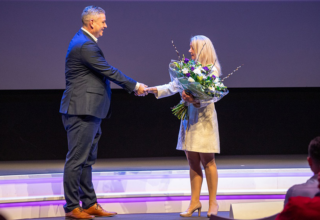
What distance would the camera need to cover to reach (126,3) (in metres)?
4.92

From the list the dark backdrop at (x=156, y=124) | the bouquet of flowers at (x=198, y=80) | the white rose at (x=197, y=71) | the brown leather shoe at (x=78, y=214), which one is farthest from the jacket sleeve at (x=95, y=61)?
the dark backdrop at (x=156, y=124)

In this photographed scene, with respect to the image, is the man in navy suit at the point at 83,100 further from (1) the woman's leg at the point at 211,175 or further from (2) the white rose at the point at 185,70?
(1) the woman's leg at the point at 211,175

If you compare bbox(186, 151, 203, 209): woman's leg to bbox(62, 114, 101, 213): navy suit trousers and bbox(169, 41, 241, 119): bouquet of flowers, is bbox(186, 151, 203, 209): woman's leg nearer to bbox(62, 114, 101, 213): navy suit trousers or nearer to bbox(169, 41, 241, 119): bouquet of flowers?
bbox(169, 41, 241, 119): bouquet of flowers

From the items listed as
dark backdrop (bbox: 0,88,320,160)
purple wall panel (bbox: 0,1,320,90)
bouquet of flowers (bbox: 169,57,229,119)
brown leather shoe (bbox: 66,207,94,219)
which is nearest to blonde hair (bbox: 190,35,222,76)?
bouquet of flowers (bbox: 169,57,229,119)

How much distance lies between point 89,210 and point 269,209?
1644 mm

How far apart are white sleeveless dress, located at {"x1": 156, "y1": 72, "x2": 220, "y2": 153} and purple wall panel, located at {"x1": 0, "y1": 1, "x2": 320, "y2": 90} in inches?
76.6

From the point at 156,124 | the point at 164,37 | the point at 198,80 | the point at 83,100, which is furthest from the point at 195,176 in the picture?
the point at 164,37

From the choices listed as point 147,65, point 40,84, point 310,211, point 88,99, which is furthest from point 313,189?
point 40,84

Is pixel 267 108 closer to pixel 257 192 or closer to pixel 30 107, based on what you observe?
pixel 257 192

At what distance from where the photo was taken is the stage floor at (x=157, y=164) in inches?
173

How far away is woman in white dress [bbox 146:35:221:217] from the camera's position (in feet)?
10.0

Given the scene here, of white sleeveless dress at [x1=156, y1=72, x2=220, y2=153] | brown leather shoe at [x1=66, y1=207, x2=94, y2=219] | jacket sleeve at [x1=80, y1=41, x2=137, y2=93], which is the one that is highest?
jacket sleeve at [x1=80, y1=41, x2=137, y2=93]

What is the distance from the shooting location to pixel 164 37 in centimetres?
499

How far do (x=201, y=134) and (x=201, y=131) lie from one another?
0.09 feet
